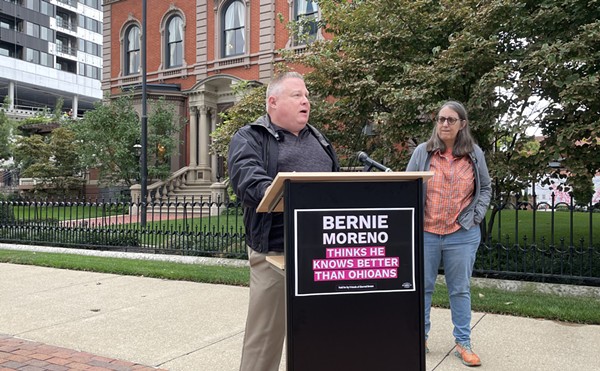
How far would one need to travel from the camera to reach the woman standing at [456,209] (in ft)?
12.9

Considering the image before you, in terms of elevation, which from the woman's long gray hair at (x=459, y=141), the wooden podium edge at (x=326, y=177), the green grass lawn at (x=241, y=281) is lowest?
the green grass lawn at (x=241, y=281)

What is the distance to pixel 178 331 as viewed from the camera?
4945mm

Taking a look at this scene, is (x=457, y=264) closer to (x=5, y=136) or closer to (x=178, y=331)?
(x=178, y=331)

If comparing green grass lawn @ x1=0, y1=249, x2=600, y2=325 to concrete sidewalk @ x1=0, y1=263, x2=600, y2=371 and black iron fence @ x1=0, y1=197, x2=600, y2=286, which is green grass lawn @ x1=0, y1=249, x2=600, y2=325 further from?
black iron fence @ x1=0, y1=197, x2=600, y2=286

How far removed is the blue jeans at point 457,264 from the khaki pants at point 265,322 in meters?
1.52

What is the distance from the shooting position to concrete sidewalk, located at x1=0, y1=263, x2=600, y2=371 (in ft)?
13.4

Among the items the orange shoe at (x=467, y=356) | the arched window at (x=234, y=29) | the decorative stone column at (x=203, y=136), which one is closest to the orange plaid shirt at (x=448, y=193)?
the orange shoe at (x=467, y=356)

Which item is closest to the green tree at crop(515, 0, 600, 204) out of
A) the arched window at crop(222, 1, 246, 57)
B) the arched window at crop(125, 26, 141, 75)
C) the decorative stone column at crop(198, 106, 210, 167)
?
the decorative stone column at crop(198, 106, 210, 167)

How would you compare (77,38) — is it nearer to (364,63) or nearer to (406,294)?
(364,63)

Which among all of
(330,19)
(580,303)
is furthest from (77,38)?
(580,303)

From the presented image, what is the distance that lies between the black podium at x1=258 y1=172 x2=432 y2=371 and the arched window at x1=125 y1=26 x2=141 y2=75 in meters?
27.1

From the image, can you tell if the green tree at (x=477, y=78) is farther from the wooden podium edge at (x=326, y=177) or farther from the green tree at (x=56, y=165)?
the green tree at (x=56, y=165)

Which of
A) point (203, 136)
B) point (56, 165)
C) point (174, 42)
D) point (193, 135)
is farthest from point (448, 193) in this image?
point (56, 165)

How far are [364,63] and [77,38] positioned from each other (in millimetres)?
71291
